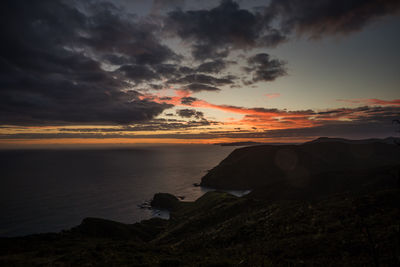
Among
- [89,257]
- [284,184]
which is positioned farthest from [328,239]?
[284,184]

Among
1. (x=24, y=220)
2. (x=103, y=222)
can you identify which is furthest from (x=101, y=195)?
(x=103, y=222)

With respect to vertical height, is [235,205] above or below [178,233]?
above

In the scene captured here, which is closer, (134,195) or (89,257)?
(89,257)

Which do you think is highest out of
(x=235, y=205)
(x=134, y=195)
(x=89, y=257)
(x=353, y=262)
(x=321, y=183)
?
(x=353, y=262)

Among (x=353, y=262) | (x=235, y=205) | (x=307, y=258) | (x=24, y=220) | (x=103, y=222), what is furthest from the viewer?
(x=24, y=220)

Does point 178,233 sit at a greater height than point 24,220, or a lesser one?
greater

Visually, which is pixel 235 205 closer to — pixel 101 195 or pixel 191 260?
pixel 191 260

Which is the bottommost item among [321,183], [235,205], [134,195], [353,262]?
[134,195]

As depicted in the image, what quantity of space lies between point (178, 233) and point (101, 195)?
117m

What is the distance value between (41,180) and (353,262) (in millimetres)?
242206

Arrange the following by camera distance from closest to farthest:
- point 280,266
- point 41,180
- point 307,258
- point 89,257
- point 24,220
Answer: point 280,266 → point 307,258 → point 89,257 → point 24,220 → point 41,180

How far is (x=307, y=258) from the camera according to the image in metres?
19.3

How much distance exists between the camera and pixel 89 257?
2447 centimetres

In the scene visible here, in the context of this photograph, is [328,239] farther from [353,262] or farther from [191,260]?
[191,260]
